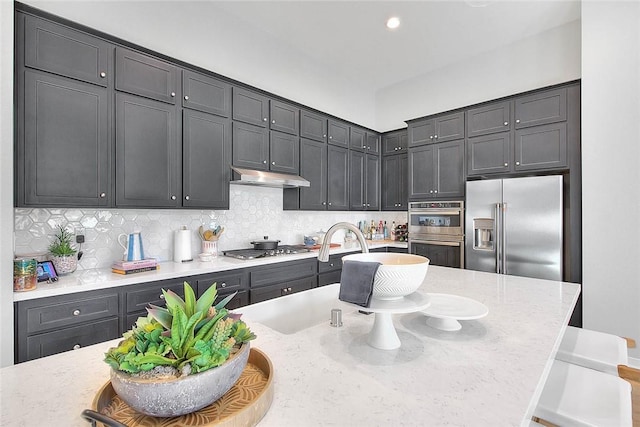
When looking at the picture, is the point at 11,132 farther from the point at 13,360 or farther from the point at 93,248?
the point at 13,360

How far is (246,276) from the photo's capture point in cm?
261

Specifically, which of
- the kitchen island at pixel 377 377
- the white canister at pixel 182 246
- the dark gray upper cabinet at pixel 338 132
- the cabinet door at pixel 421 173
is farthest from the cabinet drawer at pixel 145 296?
the cabinet door at pixel 421 173

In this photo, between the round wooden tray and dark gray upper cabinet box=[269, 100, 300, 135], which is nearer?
the round wooden tray

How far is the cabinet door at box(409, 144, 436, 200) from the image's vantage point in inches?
153

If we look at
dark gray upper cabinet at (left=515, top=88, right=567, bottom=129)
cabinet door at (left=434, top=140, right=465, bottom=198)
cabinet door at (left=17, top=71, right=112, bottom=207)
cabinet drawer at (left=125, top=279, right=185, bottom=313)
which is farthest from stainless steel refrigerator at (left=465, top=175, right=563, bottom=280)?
cabinet door at (left=17, top=71, right=112, bottom=207)

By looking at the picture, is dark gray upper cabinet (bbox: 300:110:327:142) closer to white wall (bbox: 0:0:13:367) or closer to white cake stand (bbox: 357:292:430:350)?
white wall (bbox: 0:0:13:367)

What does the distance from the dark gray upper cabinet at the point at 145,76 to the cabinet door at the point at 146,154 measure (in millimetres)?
63

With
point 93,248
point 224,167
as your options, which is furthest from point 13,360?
point 224,167

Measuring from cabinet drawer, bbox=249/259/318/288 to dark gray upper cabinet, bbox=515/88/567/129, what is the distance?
2.73m

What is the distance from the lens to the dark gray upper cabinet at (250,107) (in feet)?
9.50

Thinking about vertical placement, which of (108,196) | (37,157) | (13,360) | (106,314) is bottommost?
(13,360)

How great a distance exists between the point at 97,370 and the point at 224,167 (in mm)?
2175

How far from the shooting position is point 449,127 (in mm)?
3736

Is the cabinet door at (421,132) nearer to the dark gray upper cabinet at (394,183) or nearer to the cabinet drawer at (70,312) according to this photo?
the dark gray upper cabinet at (394,183)
